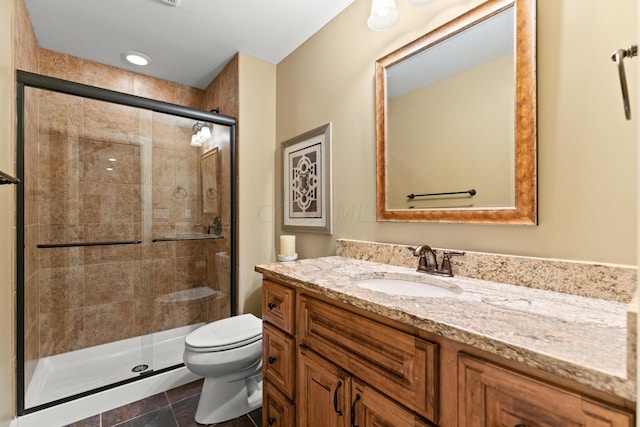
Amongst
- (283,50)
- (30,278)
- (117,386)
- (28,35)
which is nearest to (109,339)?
(117,386)

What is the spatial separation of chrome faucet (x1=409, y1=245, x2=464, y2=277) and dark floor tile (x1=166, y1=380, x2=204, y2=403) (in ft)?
5.55

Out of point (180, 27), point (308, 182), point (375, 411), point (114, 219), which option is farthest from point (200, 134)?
point (375, 411)

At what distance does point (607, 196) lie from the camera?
829mm

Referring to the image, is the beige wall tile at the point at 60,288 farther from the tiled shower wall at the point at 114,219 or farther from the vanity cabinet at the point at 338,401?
the vanity cabinet at the point at 338,401

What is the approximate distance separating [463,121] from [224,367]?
168 cm

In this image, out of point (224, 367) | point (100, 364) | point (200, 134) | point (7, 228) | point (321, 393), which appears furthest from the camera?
point (200, 134)

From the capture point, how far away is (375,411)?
0.81 metres

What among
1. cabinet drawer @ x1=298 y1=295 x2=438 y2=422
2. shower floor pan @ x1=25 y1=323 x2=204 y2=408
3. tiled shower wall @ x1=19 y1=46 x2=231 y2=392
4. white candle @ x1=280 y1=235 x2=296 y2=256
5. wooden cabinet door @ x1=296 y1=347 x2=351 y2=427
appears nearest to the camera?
cabinet drawer @ x1=298 y1=295 x2=438 y2=422

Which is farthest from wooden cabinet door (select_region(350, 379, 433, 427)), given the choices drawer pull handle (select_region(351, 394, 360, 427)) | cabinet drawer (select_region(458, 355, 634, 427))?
cabinet drawer (select_region(458, 355, 634, 427))

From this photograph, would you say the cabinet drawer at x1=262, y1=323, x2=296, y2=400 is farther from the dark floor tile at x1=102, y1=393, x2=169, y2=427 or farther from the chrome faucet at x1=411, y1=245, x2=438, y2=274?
the dark floor tile at x1=102, y1=393, x2=169, y2=427

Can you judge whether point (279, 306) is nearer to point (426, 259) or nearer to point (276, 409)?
point (276, 409)

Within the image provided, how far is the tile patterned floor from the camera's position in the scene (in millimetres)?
1570

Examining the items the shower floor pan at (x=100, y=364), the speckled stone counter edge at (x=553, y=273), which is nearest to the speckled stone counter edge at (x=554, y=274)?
the speckled stone counter edge at (x=553, y=273)

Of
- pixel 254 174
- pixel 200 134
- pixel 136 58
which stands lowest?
pixel 254 174
